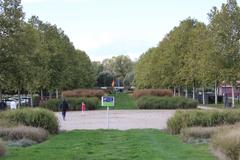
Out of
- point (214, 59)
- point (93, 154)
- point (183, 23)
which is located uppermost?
point (183, 23)

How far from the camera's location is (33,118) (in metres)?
27.5

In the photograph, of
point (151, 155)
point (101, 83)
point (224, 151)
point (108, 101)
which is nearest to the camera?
point (224, 151)

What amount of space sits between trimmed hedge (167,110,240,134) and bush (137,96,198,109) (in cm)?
3227

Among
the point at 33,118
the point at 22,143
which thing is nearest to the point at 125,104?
the point at 33,118

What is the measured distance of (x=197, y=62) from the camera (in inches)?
2333

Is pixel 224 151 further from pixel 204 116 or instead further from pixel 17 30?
pixel 17 30

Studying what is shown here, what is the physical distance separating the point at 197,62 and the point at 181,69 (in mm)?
9661

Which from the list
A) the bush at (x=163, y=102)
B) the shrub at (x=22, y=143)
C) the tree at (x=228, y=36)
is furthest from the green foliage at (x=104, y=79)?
the shrub at (x=22, y=143)

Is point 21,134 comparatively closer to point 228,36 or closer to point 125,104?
point 228,36

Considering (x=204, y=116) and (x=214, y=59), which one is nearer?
(x=204, y=116)

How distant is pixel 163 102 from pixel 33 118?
35091 mm

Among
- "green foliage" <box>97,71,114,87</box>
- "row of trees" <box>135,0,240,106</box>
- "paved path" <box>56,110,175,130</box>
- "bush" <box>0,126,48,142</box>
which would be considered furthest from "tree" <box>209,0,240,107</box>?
"green foliage" <box>97,71,114,87</box>

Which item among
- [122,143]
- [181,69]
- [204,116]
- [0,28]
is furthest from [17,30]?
[181,69]

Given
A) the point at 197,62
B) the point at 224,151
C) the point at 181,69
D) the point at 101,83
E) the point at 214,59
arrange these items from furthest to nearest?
the point at 101,83
the point at 181,69
the point at 197,62
the point at 214,59
the point at 224,151
